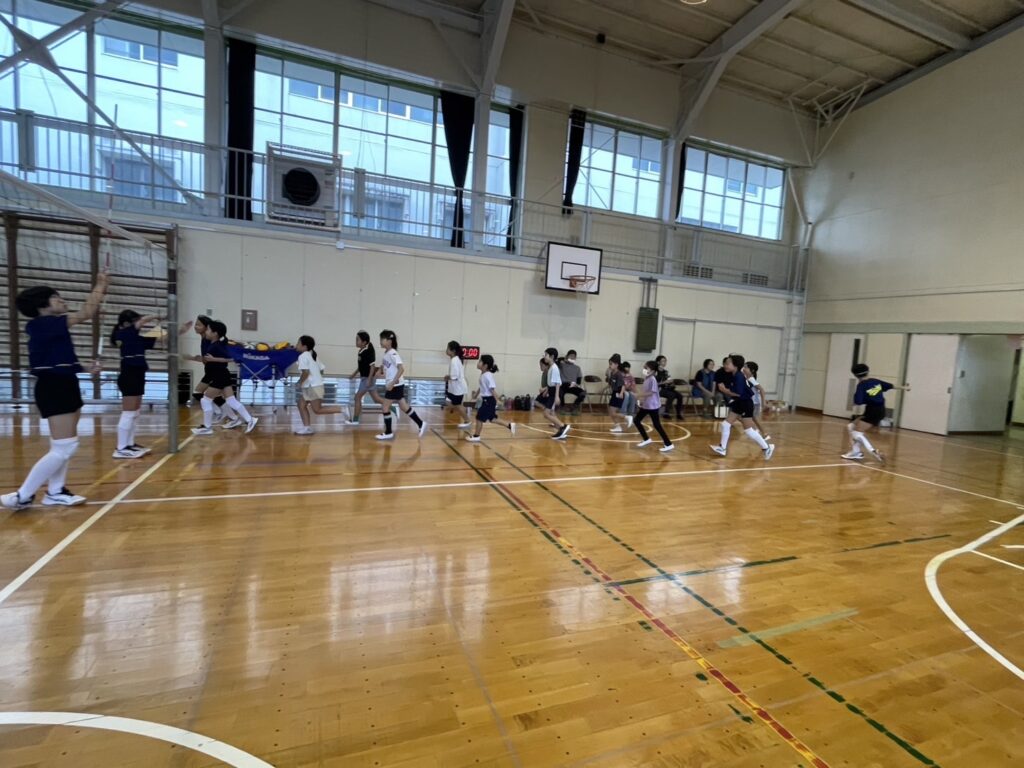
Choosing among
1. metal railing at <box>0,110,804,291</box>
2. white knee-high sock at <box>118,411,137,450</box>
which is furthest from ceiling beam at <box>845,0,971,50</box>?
white knee-high sock at <box>118,411,137,450</box>

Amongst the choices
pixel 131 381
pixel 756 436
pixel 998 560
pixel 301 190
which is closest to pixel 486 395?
pixel 756 436

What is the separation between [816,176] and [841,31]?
465 cm

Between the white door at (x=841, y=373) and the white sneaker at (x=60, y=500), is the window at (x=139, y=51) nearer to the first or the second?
the white sneaker at (x=60, y=500)

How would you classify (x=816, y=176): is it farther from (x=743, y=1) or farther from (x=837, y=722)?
(x=837, y=722)

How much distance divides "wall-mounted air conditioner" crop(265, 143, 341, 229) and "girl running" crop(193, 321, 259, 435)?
12.8 ft

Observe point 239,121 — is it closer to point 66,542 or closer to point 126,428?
point 126,428

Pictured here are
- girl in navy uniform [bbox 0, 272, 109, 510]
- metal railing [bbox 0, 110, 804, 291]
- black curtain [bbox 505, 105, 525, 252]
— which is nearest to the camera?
girl in navy uniform [bbox 0, 272, 109, 510]

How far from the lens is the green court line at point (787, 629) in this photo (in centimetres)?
306

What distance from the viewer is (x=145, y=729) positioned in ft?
7.02

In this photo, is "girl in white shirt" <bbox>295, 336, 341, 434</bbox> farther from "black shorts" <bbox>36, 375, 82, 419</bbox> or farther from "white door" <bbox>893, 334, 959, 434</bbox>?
"white door" <bbox>893, 334, 959, 434</bbox>

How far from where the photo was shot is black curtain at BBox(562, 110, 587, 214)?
549 inches

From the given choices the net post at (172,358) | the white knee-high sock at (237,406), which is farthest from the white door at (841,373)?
the net post at (172,358)

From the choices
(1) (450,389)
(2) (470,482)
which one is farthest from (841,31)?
(2) (470,482)

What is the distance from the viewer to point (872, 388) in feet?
27.8
